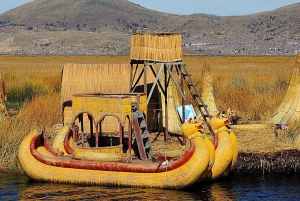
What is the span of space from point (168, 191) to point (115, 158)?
1.44m

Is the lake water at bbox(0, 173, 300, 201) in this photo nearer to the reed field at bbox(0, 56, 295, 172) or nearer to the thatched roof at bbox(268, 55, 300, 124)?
the reed field at bbox(0, 56, 295, 172)

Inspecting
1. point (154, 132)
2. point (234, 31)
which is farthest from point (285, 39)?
point (154, 132)

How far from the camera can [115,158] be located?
14469 millimetres

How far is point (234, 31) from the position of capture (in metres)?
166

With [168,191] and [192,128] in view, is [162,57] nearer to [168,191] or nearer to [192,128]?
[192,128]

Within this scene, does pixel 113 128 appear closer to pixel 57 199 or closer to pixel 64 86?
pixel 64 86

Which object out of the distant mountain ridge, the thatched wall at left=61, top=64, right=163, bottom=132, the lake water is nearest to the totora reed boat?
the lake water

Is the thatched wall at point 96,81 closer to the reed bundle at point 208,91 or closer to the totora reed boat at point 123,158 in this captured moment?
the reed bundle at point 208,91

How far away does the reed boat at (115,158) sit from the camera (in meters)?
13.7

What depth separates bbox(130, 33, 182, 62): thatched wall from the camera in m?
17.3

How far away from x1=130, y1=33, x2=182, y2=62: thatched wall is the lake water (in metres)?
3.85

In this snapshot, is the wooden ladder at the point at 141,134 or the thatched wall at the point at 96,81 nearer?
the wooden ladder at the point at 141,134

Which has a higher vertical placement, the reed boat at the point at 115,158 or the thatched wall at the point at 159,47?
the thatched wall at the point at 159,47

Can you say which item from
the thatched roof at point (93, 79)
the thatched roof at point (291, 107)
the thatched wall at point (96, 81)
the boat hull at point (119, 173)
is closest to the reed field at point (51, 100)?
the thatched roof at point (291, 107)
